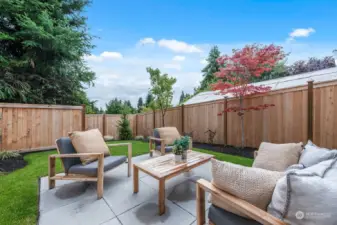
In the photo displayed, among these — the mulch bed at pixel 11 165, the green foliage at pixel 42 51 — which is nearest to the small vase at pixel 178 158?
the mulch bed at pixel 11 165

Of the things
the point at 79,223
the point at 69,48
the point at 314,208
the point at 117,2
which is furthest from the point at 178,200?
the point at 69,48

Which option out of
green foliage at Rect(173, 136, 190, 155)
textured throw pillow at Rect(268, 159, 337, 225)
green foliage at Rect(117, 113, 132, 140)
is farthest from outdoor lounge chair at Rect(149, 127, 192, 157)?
green foliage at Rect(117, 113, 132, 140)

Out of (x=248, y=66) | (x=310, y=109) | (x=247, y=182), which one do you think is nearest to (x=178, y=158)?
(x=247, y=182)

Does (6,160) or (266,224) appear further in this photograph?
(6,160)

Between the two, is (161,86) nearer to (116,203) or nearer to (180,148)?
(180,148)

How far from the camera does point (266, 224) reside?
0.95 m

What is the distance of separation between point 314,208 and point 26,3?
774 centimetres

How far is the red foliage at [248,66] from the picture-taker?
404 cm

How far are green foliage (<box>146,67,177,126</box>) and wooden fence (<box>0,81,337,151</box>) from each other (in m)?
0.58

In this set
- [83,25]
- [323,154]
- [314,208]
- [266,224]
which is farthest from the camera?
[83,25]

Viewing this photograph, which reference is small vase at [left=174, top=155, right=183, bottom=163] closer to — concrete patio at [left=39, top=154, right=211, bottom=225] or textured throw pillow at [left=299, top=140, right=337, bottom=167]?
concrete patio at [left=39, top=154, right=211, bottom=225]

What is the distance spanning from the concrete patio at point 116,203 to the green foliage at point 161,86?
5.01 meters

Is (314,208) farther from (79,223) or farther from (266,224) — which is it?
(79,223)

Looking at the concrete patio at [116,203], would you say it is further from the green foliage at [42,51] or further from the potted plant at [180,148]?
the green foliage at [42,51]
